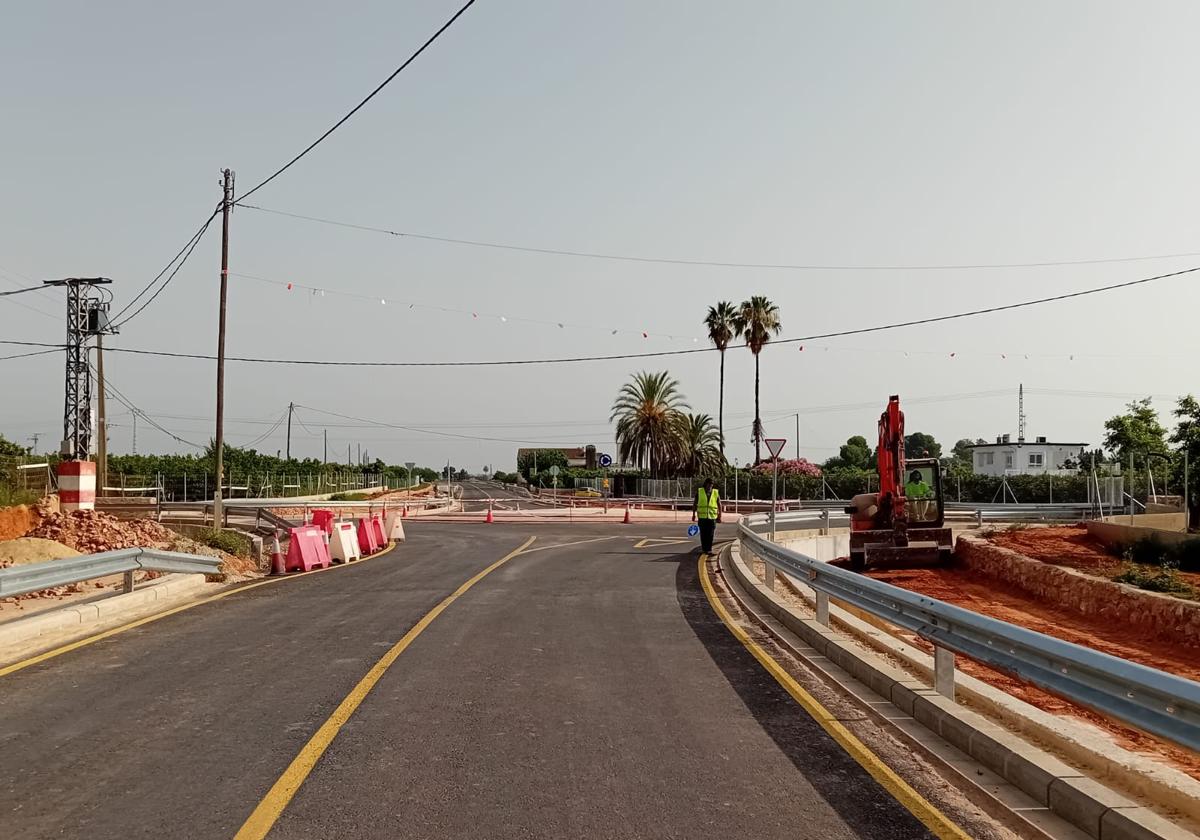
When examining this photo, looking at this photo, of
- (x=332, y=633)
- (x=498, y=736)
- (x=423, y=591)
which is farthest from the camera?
(x=423, y=591)

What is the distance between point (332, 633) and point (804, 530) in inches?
785

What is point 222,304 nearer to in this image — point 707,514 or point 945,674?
point 707,514

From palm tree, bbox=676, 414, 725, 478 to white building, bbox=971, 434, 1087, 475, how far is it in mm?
25879

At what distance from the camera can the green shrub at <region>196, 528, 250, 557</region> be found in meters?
20.5

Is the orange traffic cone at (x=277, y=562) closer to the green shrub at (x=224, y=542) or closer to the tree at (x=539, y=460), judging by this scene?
the green shrub at (x=224, y=542)

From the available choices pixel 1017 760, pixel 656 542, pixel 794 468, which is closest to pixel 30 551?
pixel 656 542

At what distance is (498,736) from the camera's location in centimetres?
623

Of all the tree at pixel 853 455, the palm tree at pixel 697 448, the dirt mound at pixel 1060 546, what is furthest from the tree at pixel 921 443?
the dirt mound at pixel 1060 546

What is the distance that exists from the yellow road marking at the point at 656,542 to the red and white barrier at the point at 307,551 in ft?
29.0

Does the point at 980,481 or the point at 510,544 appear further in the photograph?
the point at 980,481

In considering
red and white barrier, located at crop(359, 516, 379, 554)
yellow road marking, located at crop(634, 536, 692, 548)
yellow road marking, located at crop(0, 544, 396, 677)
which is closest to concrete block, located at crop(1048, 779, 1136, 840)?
yellow road marking, located at crop(0, 544, 396, 677)

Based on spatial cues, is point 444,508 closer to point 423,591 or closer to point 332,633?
point 423,591

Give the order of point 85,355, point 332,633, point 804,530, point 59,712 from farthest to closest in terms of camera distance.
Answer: point 85,355 → point 804,530 → point 332,633 → point 59,712

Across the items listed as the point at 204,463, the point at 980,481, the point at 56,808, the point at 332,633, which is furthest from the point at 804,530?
the point at 204,463
